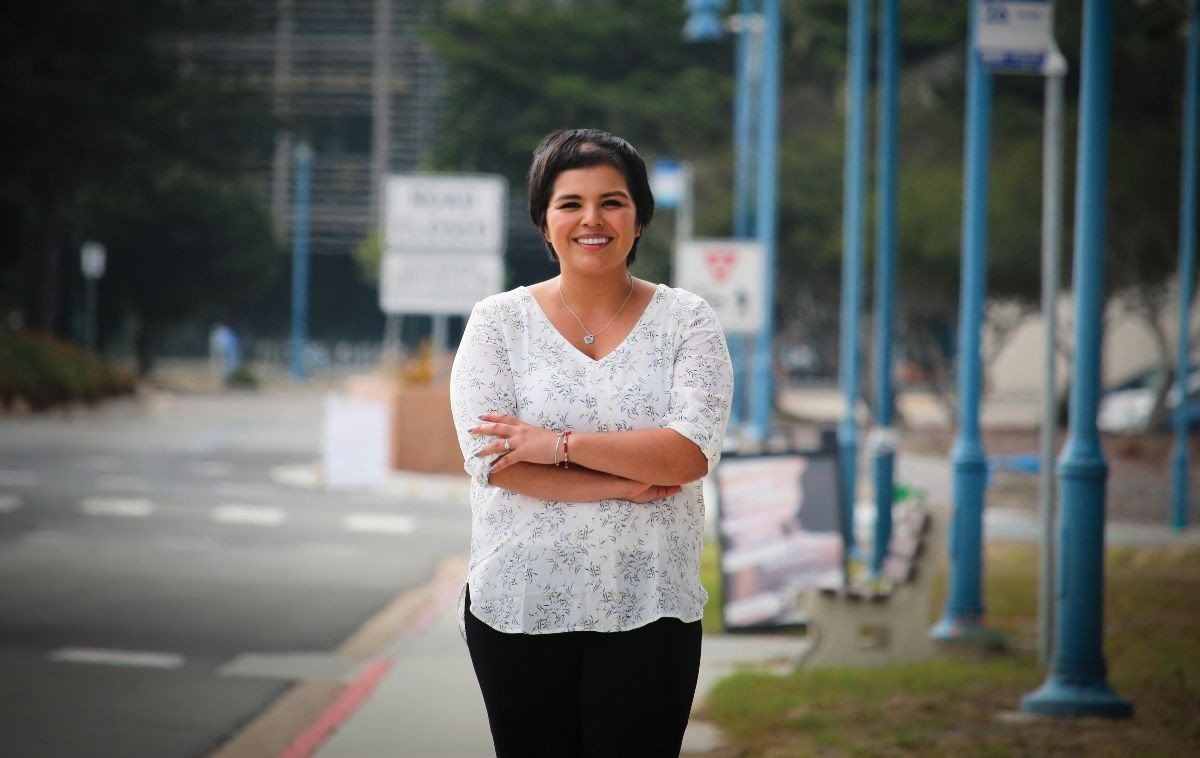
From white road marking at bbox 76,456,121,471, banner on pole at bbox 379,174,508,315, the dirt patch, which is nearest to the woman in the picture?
the dirt patch

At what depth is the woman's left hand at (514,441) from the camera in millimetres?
4285

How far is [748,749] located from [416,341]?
6787cm

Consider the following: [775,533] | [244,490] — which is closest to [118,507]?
[244,490]

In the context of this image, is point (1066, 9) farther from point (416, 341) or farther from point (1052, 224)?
point (416, 341)

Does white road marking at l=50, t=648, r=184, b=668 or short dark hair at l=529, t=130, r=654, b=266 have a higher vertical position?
short dark hair at l=529, t=130, r=654, b=266

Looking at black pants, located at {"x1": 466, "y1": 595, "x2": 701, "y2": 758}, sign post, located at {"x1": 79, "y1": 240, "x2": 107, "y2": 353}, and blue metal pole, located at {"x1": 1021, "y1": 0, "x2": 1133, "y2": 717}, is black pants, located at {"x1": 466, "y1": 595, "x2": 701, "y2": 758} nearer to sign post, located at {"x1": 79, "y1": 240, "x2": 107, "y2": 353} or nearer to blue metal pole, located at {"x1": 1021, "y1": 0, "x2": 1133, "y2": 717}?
blue metal pole, located at {"x1": 1021, "y1": 0, "x2": 1133, "y2": 717}

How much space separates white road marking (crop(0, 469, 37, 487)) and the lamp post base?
52.3 ft

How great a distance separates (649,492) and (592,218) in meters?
0.66

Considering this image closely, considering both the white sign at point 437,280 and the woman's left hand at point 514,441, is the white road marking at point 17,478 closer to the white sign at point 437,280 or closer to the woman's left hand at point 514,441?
the white sign at point 437,280

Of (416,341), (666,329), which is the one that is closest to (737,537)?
(666,329)

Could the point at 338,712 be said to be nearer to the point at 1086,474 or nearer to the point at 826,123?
the point at 1086,474

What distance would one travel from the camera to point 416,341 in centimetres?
7506

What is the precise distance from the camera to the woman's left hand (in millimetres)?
4285

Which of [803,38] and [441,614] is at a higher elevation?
[803,38]
